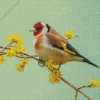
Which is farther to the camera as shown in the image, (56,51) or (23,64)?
(56,51)

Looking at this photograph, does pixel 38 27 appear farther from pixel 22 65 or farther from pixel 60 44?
pixel 22 65

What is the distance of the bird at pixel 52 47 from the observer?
80 centimetres

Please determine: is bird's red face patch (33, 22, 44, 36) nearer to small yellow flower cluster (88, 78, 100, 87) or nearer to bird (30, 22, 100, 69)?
bird (30, 22, 100, 69)

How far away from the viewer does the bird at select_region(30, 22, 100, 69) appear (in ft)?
2.64

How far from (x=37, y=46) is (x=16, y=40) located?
20cm

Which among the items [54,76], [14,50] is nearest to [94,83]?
[54,76]

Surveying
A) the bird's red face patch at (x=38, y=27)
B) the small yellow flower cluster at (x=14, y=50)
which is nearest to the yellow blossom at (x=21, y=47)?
the small yellow flower cluster at (x=14, y=50)

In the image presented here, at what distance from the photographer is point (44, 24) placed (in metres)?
0.84

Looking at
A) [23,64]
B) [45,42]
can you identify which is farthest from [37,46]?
[23,64]

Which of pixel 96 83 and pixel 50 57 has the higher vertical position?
pixel 50 57

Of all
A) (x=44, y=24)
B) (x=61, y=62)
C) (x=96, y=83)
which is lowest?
(x=96, y=83)

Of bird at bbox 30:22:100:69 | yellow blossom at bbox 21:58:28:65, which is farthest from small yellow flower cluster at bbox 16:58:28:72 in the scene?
bird at bbox 30:22:100:69

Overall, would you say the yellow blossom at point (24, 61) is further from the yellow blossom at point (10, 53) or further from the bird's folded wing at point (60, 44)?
the bird's folded wing at point (60, 44)

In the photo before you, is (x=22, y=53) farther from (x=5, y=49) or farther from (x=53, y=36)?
(x=53, y=36)
